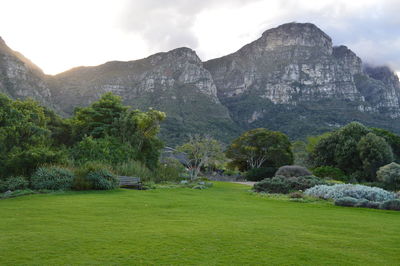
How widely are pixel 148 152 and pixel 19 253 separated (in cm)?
2290

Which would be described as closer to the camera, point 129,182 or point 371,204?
point 371,204

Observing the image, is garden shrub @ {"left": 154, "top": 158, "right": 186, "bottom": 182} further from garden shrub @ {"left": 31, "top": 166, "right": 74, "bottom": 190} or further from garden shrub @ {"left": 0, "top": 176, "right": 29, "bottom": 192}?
garden shrub @ {"left": 0, "top": 176, "right": 29, "bottom": 192}

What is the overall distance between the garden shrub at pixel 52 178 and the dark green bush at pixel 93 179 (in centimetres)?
45

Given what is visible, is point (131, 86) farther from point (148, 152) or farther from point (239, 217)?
point (239, 217)

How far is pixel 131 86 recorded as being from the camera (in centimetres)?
13875

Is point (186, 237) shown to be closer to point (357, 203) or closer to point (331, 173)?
point (357, 203)

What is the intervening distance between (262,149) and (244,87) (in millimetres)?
122959

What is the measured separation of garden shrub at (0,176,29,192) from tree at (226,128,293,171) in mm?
31418

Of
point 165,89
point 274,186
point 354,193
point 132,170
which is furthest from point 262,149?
point 165,89

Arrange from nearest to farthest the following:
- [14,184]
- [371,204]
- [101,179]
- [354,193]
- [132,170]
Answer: [371,204] → [14,184] → [354,193] → [101,179] → [132,170]

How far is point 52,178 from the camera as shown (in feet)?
51.3

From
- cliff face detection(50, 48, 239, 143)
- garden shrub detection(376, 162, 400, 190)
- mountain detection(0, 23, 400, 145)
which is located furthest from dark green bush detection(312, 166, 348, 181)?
cliff face detection(50, 48, 239, 143)

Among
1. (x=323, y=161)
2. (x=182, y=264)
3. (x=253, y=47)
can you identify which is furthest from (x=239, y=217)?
(x=253, y=47)

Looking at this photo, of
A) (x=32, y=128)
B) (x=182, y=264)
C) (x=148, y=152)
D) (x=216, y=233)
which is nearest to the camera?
(x=182, y=264)
